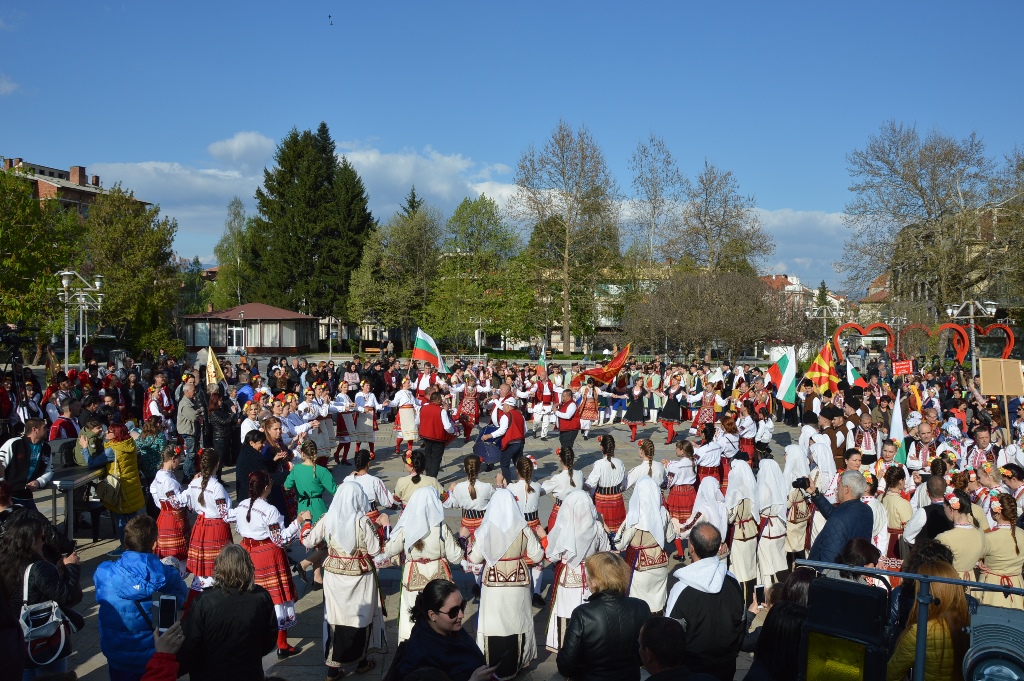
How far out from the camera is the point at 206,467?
7285 mm

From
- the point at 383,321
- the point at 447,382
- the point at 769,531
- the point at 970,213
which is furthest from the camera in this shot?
the point at 383,321

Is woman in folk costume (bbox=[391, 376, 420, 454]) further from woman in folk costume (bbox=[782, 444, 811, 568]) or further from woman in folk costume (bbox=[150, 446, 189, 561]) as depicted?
woman in folk costume (bbox=[782, 444, 811, 568])

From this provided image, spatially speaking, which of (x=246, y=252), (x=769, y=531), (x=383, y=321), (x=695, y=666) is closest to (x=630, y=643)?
(x=695, y=666)

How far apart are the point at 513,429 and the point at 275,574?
6.39 meters

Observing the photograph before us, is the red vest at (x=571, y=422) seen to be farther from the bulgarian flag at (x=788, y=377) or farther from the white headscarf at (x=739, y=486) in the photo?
the white headscarf at (x=739, y=486)

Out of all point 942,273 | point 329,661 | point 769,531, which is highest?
point 942,273

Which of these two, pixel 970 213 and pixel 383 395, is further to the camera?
pixel 970 213

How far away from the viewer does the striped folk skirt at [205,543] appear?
7133 mm

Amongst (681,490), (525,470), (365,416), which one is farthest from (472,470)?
(365,416)

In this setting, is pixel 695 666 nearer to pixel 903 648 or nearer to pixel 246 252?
pixel 903 648

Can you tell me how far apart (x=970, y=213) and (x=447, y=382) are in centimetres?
2593

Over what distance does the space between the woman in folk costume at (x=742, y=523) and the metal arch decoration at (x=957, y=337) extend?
20206 millimetres

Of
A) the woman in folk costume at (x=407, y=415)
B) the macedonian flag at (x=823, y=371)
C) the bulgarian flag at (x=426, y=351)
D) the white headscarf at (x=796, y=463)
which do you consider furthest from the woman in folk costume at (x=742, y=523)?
the bulgarian flag at (x=426, y=351)

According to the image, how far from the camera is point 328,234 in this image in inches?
2317
